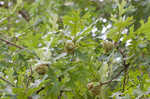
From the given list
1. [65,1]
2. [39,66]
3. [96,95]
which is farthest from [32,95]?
[65,1]

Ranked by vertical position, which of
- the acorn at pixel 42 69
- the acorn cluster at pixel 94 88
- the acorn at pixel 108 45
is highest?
the acorn at pixel 108 45

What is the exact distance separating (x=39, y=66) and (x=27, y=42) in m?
0.08

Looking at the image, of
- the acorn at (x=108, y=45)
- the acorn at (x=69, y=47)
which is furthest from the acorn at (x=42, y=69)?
the acorn at (x=108, y=45)

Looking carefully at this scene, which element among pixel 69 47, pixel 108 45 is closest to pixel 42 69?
pixel 69 47

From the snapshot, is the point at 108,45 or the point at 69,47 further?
the point at 108,45

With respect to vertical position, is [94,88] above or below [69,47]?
below

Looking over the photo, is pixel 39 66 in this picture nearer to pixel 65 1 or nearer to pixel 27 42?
pixel 27 42

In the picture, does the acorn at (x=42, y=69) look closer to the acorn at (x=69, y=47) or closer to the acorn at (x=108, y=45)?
the acorn at (x=69, y=47)

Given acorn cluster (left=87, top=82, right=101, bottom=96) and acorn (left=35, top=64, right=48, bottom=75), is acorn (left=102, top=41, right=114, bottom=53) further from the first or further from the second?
acorn (left=35, top=64, right=48, bottom=75)

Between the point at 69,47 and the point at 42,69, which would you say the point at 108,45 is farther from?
the point at 42,69

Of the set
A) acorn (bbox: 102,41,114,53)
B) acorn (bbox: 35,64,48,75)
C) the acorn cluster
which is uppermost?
acorn (bbox: 102,41,114,53)

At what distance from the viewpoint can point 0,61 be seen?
3.22ft

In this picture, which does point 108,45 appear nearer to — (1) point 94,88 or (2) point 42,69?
(1) point 94,88

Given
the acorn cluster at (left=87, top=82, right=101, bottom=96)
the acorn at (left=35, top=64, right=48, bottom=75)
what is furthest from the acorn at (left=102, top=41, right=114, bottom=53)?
the acorn at (left=35, top=64, right=48, bottom=75)
